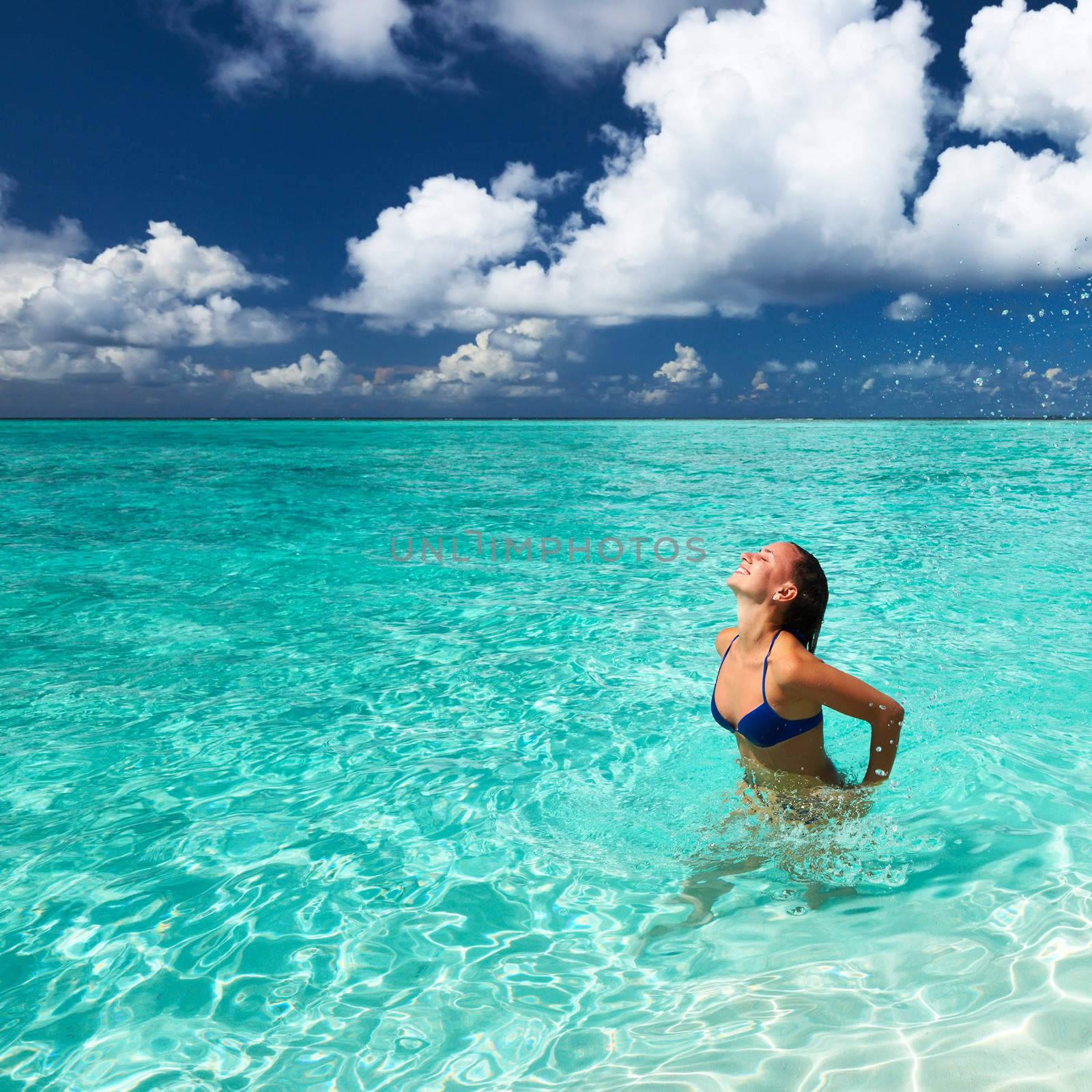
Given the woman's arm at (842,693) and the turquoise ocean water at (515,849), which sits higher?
the woman's arm at (842,693)

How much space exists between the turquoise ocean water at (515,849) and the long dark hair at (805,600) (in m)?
1.07

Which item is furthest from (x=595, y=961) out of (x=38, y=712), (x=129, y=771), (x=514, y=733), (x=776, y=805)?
(x=38, y=712)

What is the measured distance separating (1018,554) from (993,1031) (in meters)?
9.87

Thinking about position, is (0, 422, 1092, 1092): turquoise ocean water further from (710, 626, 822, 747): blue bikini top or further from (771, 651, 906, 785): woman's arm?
(771, 651, 906, 785): woman's arm

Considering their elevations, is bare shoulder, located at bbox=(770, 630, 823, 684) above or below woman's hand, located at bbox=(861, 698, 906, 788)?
above

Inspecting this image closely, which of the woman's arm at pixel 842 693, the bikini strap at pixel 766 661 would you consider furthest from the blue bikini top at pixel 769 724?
the woman's arm at pixel 842 693

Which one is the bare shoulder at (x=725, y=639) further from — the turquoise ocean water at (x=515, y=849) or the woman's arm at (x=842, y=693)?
the turquoise ocean water at (x=515, y=849)

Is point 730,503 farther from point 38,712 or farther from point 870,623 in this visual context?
point 38,712

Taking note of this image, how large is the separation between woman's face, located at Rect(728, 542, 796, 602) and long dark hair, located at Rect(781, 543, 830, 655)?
29 mm

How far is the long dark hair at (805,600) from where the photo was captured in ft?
10.1

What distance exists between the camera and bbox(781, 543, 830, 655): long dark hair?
3.07 m

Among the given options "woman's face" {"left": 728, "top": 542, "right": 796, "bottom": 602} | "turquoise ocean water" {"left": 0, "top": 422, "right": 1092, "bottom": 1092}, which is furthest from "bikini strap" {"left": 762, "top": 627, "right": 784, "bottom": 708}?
"turquoise ocean water" {"left": 0, "top": 422, "right": 1092, "bottom": 1092}

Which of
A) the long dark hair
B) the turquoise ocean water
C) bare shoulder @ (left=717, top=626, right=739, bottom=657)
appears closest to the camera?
the turquoise ocean water

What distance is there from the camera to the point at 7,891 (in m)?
3.53
